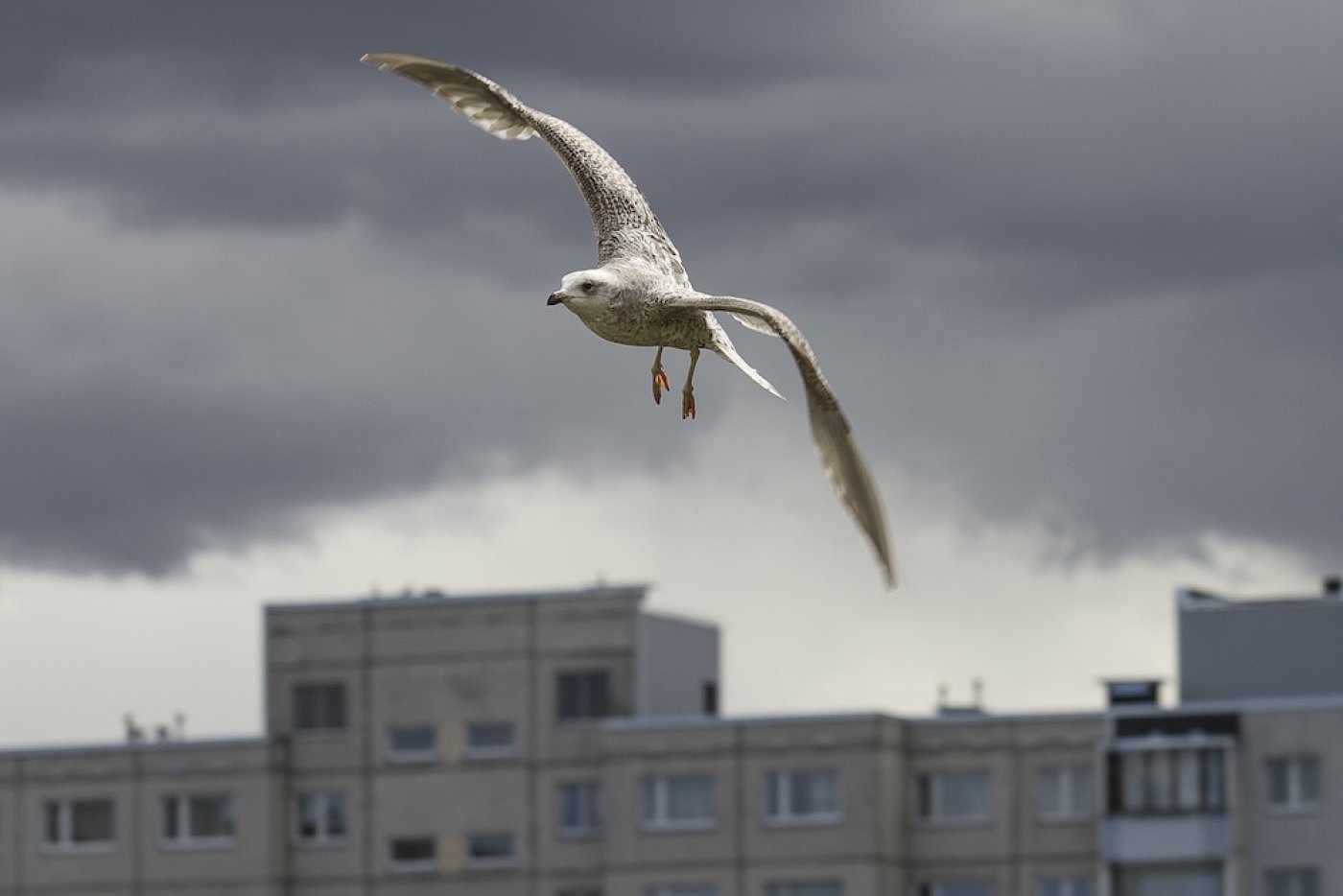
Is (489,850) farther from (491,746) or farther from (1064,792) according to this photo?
(1064,792)

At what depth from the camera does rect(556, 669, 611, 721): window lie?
119 meters

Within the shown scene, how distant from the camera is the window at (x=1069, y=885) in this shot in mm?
113750

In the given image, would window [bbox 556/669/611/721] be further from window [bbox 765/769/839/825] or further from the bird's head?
the bird's head

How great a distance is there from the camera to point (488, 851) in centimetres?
12162

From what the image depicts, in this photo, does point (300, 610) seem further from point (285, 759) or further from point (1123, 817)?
point (1123, 817)

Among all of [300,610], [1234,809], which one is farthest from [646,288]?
[300,610]

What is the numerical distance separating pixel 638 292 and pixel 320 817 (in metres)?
97.3

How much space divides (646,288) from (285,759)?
97.0 m

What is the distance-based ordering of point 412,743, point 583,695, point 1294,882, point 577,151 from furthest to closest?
point 412,743
point 583,695
point 1294,882
point 577,151

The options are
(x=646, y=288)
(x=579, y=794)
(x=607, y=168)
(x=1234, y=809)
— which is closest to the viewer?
(x=646, y=288)

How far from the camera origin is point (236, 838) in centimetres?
12400

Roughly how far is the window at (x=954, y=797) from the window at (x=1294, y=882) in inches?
369

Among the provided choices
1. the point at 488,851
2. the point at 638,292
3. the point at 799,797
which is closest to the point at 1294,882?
the point at 799,797

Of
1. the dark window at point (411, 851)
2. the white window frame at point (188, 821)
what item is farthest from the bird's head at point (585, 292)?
the white window frame at point (188, 821)
